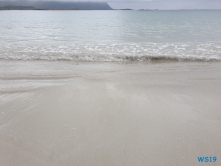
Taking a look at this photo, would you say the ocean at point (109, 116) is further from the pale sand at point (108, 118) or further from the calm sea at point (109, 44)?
the calm sea at point (109, 44)

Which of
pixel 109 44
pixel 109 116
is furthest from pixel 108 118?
pixel 109 44

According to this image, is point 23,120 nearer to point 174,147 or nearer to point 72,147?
point 72,147

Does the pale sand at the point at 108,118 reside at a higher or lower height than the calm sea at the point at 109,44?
lower

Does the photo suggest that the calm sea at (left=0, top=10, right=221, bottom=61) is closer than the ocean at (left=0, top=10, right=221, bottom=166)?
No

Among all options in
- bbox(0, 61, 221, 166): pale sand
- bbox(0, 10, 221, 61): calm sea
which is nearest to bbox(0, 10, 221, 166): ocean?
bbox(0, 61, 221, 166): pale sand

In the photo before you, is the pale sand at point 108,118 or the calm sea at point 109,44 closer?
the pale sand at point 108,118

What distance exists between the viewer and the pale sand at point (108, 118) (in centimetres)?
237

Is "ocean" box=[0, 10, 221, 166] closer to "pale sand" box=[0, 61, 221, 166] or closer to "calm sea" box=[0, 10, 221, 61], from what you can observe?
"pale sand" box=[0, 61, 221, 166]

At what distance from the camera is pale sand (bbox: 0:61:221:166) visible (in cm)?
237

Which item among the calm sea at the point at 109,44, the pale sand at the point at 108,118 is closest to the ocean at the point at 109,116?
the pale sand at the point at 108,118

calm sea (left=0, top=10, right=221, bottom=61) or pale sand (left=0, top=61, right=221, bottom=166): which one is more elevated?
calm sea (left=0, top=10, right=221, bottom=61)

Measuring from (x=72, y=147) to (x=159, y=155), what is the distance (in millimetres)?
1390

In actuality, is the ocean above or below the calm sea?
below

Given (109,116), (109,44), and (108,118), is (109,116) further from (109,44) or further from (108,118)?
(109,44)
